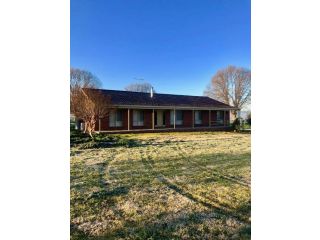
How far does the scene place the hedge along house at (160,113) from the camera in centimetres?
1010

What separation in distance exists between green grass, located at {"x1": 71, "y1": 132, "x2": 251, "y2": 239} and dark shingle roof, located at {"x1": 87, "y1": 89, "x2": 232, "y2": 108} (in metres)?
6.89

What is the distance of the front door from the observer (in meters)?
12.0

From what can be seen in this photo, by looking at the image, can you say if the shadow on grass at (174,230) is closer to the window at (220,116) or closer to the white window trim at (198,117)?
the white window trim at (198,117)

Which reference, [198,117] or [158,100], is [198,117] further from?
[158,100]

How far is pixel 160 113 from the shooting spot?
39.8ft

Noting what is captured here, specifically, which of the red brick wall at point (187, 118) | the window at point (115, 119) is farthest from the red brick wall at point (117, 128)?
the red brick wall at point (187, 118)

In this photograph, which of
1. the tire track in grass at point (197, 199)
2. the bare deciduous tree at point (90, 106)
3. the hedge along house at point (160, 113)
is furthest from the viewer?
the hedge along house at point (160, 113)

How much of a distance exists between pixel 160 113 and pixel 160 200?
10.1 meters

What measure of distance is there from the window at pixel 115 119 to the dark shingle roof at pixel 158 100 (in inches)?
21.7

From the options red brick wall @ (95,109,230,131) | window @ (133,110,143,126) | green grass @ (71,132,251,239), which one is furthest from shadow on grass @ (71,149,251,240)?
window @ (133,110,143,126)

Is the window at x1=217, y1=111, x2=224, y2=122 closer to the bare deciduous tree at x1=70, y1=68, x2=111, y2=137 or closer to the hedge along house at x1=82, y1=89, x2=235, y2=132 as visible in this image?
the hedge along house at x1=82, y1=89, x2=235, y2=132
